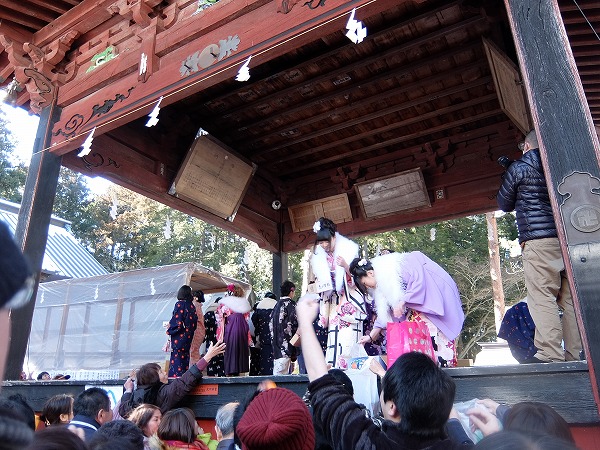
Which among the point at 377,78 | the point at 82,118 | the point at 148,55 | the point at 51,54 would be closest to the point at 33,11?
the point at 51,54

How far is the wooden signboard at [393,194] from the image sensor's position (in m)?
7.64

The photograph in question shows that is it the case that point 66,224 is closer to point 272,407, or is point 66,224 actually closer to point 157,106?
point 157,106

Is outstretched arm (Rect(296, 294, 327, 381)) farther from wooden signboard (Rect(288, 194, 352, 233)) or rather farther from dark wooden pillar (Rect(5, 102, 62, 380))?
wooden signboard (Rect(288, 194, 352, 233))

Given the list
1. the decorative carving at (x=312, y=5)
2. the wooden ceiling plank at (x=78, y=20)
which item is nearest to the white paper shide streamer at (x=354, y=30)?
the decorative carving at (x=312, y=5)

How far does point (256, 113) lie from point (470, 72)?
126 inches

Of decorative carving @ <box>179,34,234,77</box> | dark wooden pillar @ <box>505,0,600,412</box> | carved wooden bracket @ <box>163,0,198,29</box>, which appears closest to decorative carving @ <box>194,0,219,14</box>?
carved wooden bracket @ <box>163,0,198,29</box>

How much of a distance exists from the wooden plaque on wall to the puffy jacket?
4.90 metres

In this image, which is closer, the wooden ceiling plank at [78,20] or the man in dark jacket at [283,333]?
the wooden ceiling plank at [78,20]

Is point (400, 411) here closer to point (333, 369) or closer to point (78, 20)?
point (333, 369)

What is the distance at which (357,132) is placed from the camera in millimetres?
7688

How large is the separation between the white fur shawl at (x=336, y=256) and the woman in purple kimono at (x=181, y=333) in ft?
7.36

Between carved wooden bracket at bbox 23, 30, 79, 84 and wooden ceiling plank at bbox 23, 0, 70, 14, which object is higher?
wooden ceiling plank at bbox 23, 0, 70, 14

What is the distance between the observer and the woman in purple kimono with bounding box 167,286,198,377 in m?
6.33

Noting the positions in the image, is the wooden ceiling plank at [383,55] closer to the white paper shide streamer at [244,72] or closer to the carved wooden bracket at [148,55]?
the carved wooden bracket at [148,55]
